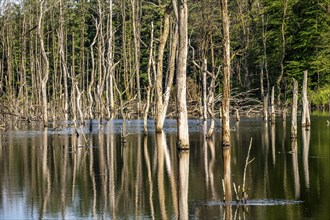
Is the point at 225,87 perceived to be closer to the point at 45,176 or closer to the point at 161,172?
the point at 161,172

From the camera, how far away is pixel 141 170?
22938mm

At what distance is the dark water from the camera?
15.1m

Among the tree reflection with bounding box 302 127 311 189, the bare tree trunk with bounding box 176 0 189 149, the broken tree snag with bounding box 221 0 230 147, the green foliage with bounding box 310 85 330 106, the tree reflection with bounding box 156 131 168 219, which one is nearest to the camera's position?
the tree reflection with bounding box 156 131 168 219

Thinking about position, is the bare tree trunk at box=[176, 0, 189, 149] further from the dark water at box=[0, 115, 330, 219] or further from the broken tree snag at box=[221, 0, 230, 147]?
the broken tree snag at box=[221, 0, 230, 147]

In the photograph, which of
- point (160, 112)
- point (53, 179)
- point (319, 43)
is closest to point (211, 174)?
point (53, 179)

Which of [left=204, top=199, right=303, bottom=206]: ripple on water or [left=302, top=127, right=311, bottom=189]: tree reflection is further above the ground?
[left=302, top=127, right=311, bottom=189]: tree reflection

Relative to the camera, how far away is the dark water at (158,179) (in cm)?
1514

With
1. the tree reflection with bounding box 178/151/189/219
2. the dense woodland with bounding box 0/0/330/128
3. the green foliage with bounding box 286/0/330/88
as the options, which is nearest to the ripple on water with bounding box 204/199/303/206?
the tree reflection with bounding box 178/151/189/219

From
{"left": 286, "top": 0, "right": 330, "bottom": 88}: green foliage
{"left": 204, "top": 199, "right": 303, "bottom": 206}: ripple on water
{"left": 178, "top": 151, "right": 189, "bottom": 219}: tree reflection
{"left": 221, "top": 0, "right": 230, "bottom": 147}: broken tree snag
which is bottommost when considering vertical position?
{"left": 204, "top": 199, "right": 303, "bottom": 206}: ripple on water

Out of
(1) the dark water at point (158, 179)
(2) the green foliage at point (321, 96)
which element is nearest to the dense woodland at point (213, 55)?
(2) the green foliage at point (321, 96)

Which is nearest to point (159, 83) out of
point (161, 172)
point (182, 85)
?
point (182, 85)

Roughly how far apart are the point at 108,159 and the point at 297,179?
874 centimetres

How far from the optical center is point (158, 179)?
20484 mm

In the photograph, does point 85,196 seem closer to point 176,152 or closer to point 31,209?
point 31,209
